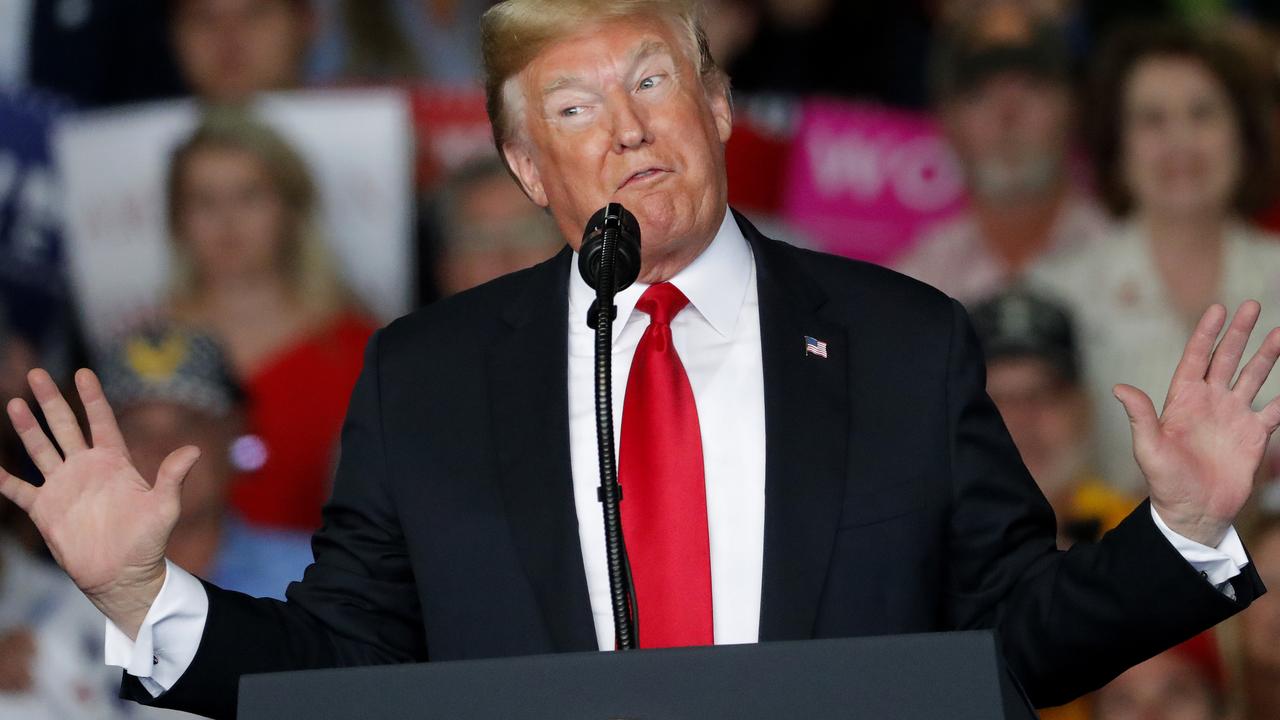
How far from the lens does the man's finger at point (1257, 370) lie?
1619 mm

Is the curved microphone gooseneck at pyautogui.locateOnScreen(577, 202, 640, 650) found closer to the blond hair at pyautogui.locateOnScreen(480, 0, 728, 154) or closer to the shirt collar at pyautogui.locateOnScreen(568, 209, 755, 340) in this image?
the shirt collar at pyautogui.locateOnScreen(568, 209, 755, 340)

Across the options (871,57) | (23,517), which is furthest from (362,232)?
(871,57)

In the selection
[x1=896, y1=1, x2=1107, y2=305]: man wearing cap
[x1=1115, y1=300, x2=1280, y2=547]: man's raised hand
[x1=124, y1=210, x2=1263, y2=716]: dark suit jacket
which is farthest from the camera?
[x1=896, y1=1, x2=1107, y2=305]: man wearing cap

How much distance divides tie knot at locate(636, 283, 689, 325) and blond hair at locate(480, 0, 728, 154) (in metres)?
0.28

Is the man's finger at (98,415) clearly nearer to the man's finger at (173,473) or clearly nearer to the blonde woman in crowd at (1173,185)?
the man's finger at (173,473)

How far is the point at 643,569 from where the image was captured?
175 centimetres

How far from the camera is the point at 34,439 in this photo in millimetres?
1726

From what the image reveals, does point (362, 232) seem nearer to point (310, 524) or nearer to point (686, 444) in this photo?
point (310, 524)

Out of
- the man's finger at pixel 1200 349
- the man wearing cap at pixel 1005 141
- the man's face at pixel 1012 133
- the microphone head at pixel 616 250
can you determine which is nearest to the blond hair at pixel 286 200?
the man wearing cap at pixel 1005 141

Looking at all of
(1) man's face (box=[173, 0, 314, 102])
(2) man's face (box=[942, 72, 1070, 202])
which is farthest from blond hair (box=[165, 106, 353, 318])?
(2) man's face (box=[942, 72, 1070, 202])

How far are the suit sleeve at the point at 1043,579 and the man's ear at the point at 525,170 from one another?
1.66 feet

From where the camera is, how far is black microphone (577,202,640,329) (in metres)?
1.53

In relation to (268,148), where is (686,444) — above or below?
below

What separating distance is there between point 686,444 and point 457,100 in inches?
112
